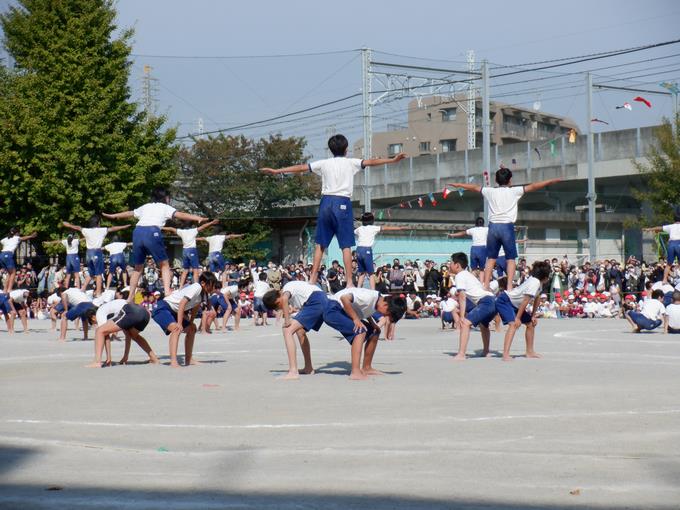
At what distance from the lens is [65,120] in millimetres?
40031

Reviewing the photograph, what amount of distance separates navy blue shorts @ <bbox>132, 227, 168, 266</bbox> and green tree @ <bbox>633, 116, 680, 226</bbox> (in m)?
29.1

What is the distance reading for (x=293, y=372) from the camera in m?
12.6

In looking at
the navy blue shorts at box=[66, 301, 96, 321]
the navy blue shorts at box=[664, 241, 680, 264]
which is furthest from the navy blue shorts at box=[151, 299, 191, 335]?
the navy blue shorts at box=[664, 241, 680, 264]

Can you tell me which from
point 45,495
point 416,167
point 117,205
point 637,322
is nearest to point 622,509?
point 45,495

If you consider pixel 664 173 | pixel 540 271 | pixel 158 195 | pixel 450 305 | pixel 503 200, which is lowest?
pixel 450 305

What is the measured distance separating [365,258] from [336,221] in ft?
23.9

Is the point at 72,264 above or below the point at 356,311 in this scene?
above

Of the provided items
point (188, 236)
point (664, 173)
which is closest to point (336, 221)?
point (188, 236)

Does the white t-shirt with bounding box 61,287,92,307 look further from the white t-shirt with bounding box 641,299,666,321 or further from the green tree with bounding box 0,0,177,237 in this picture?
the green tree with bounding box 0,0,177,237

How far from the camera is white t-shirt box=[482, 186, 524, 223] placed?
59.0ft

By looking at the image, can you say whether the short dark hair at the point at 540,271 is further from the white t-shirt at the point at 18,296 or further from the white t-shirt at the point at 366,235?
the white t-shirt at the point at 18,296

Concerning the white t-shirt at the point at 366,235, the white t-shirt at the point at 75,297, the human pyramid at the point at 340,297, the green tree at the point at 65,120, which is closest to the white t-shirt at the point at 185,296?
the human pyramid at the point at 340,297

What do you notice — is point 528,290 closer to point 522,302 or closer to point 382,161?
point 522,302

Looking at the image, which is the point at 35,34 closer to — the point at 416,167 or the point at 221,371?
the point at 416,167
